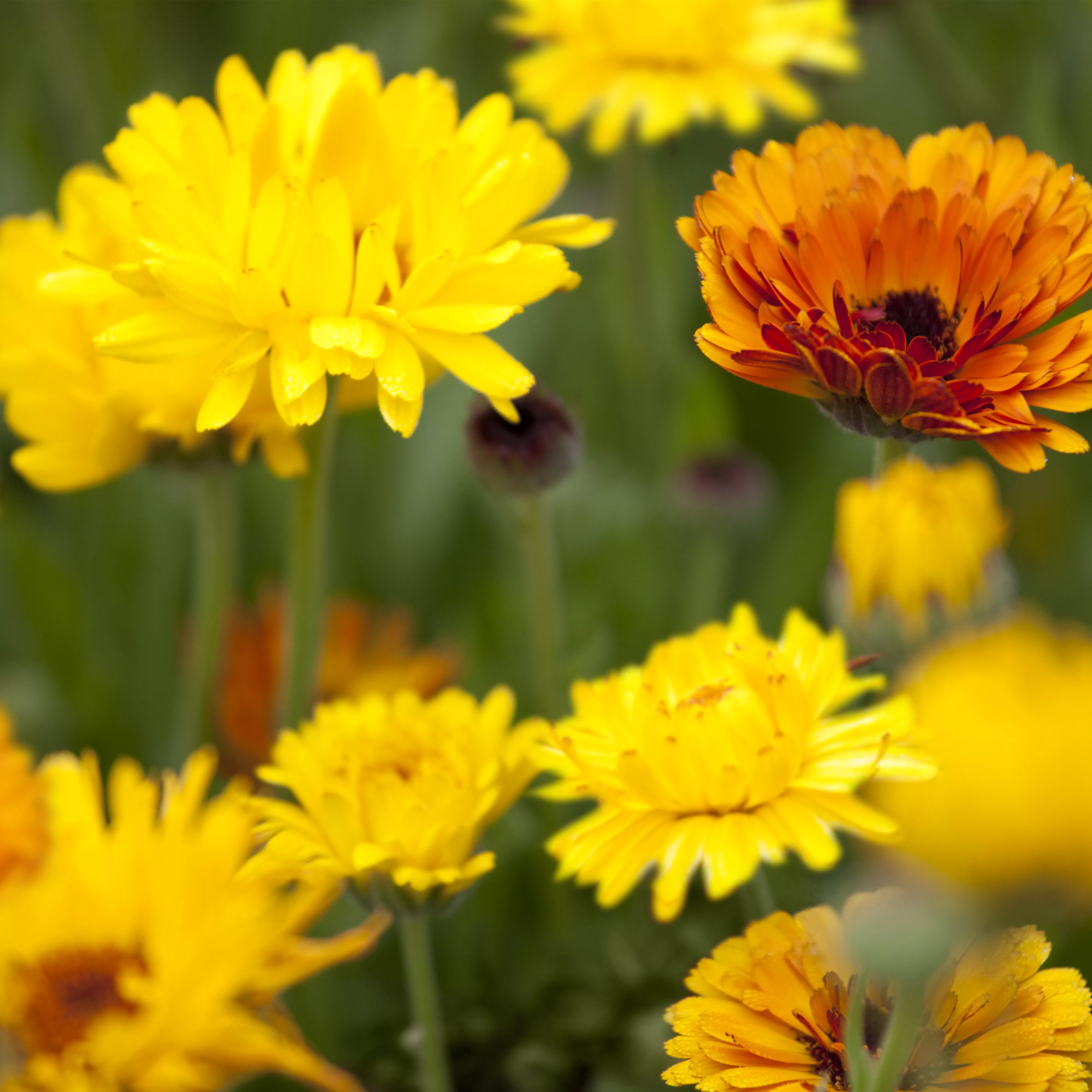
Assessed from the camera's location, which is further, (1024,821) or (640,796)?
(640,796)

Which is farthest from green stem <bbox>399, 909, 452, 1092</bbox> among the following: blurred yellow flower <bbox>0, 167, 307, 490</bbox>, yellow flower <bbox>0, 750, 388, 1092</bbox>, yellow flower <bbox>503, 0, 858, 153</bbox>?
yellow flower <bbox>503, 0, 858, 153</bbox>

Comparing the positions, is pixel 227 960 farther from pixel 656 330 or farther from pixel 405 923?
pixel 656 330

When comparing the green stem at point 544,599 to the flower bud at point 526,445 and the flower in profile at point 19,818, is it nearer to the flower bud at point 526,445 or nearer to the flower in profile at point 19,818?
the flower bud at point 526,445

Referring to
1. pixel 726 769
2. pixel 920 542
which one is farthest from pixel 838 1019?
pixel 920 542

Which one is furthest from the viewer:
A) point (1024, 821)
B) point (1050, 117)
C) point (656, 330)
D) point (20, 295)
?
point (656, 330)

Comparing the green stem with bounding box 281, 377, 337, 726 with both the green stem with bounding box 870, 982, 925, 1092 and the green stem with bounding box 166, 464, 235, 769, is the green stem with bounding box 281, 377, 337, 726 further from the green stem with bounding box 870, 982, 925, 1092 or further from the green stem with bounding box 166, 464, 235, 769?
the green stem with bounding box 870, 982, 925, 1092

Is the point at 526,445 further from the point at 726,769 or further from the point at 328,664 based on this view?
the point at 328,664

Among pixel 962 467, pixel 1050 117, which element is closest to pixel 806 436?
pixel 1050 117
